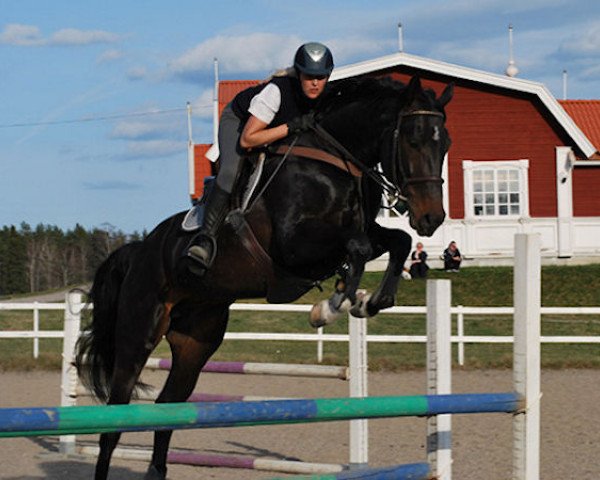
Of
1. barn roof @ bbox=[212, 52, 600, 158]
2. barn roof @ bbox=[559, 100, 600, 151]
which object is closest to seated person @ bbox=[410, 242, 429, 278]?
barn roof @ bbox=[212, 52, 600, 158]

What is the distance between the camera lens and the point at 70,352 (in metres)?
8.76

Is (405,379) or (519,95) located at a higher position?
(519,95)

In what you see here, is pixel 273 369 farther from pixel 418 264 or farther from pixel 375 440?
pixel 418 264

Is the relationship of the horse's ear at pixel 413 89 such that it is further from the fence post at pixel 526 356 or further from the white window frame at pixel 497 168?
the white window frame at pixel 497 168

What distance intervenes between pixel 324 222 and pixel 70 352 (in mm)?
4045

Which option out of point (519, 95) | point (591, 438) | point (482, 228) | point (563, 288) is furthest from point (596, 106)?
point (591, 438)

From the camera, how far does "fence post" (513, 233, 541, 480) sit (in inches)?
180

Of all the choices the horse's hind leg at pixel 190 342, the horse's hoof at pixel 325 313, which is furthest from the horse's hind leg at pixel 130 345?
the horse's hoof at pixel 325 313

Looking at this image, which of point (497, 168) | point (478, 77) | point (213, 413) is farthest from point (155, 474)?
point (497, 168)

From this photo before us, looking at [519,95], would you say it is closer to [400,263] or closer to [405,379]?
[405,379]

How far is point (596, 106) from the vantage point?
104 ft

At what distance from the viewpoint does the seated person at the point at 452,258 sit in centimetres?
2447

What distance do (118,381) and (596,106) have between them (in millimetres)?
27433

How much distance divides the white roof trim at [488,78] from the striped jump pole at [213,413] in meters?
22.2
